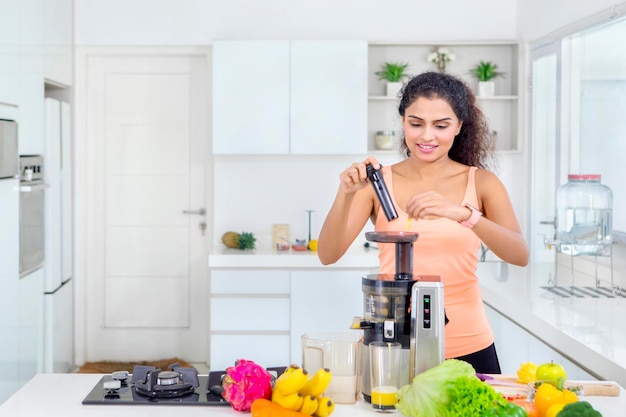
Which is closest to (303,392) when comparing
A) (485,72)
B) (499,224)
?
(499,224)

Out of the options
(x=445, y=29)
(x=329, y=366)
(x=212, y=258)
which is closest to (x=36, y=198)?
(x=212, y=258)

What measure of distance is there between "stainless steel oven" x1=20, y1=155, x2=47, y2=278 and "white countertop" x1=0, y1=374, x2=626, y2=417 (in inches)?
95.9

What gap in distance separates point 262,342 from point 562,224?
73.2 inches

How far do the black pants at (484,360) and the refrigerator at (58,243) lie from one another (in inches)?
126

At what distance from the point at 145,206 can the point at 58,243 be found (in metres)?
0.74

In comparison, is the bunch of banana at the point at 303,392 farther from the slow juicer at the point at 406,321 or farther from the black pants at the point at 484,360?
the black pants at the point at 484,360

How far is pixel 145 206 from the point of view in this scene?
5949 millimetres

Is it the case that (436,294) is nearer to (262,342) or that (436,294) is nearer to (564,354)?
(564,354)

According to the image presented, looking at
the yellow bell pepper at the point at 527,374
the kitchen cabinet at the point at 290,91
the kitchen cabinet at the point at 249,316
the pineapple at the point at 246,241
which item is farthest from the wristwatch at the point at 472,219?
the pineapple at the point at 246,241

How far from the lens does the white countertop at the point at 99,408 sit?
7.08 ft

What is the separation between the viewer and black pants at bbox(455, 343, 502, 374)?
8.48ft

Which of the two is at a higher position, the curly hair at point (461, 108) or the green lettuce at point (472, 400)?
the curly hair at point (461, 108)

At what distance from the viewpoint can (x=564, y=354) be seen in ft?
10.4

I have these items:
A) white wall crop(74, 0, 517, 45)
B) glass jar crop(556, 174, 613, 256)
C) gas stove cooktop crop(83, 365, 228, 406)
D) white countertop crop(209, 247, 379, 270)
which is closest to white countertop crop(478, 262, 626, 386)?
glass jar crop(556, 174, 613, 256)
